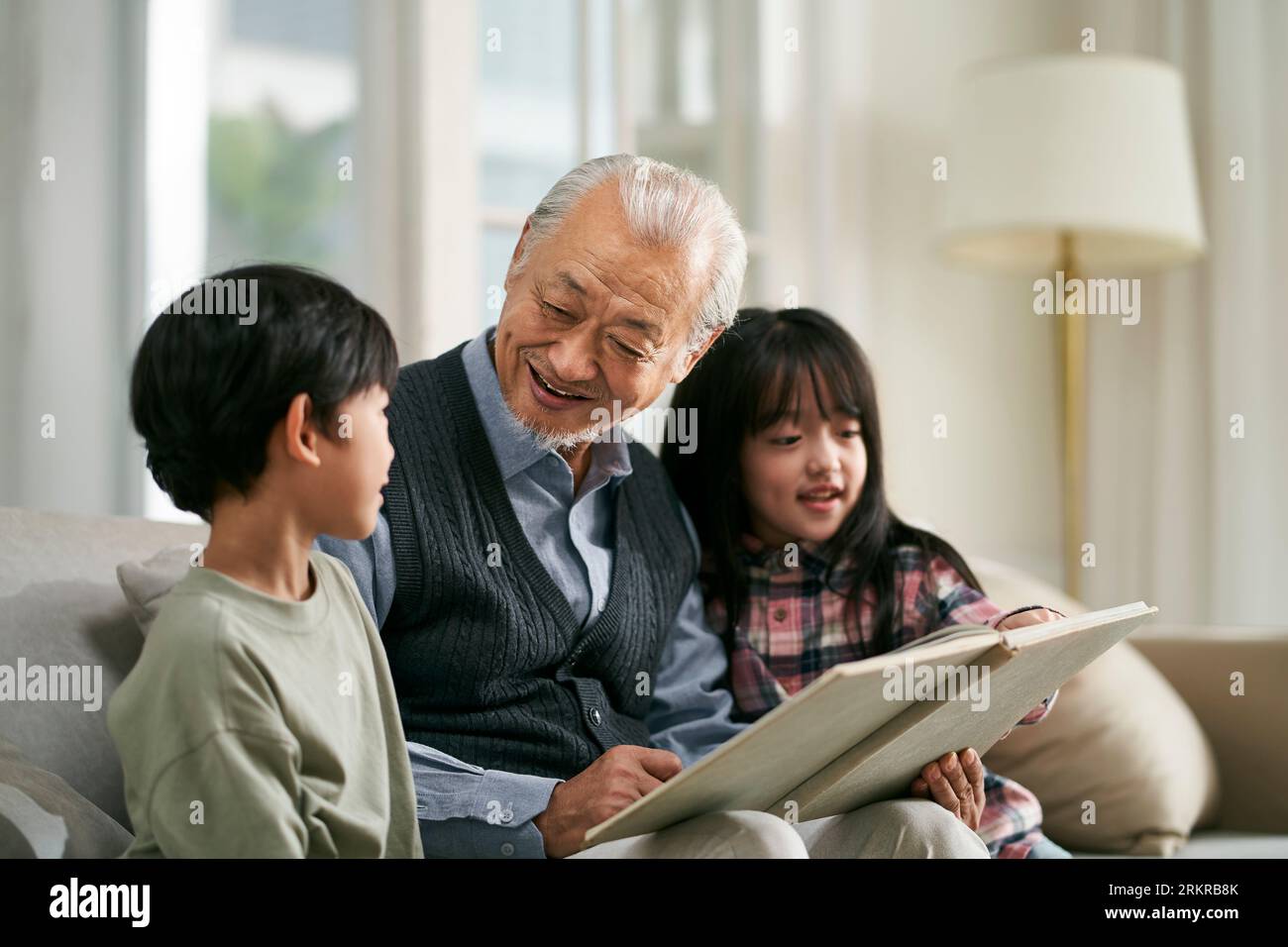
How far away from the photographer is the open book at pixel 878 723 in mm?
Result: 975

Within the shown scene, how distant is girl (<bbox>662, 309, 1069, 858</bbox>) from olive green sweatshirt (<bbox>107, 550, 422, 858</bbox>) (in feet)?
2.38

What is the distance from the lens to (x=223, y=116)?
92.7 inches

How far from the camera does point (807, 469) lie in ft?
5.35

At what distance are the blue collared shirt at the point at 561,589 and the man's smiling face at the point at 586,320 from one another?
4cm

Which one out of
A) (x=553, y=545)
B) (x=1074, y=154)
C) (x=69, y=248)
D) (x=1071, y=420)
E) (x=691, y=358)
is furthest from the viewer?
(x=1071, y=420)

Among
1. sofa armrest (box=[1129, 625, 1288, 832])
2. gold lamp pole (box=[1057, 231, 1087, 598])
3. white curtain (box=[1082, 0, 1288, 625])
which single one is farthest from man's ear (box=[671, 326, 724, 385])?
white curtain (box=[1082, 0, 1288, 625])

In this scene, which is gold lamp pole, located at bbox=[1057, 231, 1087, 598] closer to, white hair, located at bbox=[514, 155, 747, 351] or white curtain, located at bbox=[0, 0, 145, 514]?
white hair, located at bbox=[514, 155, 747, 351]

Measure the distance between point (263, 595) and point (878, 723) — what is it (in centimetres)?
51

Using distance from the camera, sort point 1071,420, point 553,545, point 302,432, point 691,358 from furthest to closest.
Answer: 1. point 1071,420
2. point 691,358
3. point 553,545
4. point 302,432

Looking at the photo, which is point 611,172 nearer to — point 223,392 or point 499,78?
point 223,392

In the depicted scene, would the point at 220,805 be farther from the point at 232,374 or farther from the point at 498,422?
the point at 498,422

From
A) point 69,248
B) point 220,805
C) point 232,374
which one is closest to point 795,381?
point 232,374

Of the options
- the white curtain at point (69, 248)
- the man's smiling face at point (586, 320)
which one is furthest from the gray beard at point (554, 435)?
the white curtain at point (69, 248)

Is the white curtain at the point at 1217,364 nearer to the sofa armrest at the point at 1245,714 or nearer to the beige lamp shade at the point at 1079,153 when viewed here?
the beige lamp shade at the point at 1079,153
